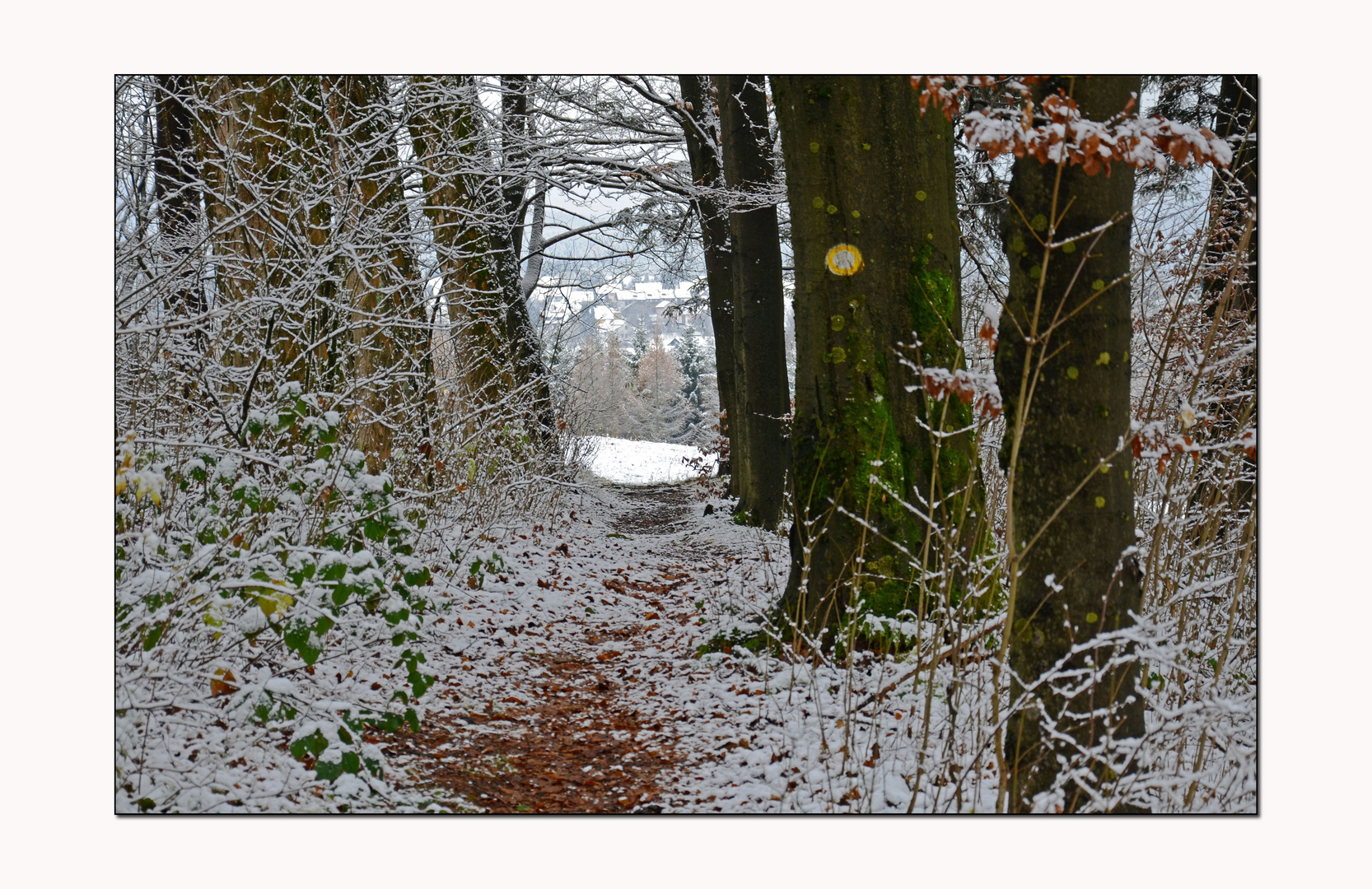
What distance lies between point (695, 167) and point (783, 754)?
670cm

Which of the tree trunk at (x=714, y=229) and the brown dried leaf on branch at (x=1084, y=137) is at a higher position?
the tree trunk at (x=714, y=229)

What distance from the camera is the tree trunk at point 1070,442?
2.47 metres

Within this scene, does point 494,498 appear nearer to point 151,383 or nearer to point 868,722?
point 151,383

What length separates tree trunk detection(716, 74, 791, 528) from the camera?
24.9 ft

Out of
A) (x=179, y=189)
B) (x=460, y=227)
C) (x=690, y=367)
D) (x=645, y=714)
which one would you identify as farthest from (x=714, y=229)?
(x=690, y=367)

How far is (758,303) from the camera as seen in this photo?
26.8 feet

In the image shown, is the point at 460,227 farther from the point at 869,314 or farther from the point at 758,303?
the point at 869,314

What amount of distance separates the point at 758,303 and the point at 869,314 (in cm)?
422

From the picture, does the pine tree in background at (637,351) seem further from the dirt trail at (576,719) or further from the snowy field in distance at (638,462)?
the dirt trail at (576,719)

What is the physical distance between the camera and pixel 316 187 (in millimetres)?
4340

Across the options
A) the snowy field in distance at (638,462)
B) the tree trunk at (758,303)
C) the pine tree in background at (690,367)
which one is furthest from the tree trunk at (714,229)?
the pine tree in background at (690,367)

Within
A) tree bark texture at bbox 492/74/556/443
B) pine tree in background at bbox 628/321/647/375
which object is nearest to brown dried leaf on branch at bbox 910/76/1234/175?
tree bark texture at bbox 492/74/556/443

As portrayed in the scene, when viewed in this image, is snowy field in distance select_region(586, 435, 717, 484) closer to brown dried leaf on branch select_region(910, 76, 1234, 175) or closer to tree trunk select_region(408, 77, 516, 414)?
tree trunk select_region(408, 77, 516, 414)
